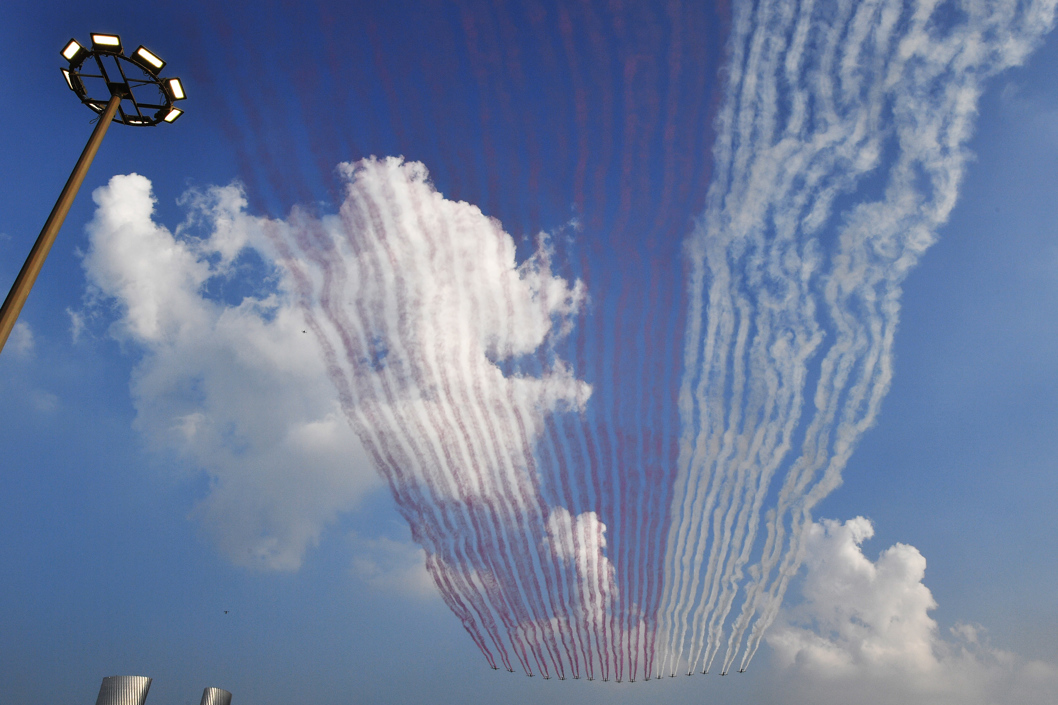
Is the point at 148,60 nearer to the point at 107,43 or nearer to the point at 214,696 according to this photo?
the point at 107,43

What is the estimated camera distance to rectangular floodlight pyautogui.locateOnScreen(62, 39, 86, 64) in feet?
32.8

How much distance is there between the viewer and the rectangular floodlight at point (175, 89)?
11.0 m

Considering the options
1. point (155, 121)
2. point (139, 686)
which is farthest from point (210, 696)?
point (155, 121)

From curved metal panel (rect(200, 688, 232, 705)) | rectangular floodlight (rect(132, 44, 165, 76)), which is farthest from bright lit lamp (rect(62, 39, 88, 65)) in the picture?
curved metal panel (rect(200, 688, 232, 705))

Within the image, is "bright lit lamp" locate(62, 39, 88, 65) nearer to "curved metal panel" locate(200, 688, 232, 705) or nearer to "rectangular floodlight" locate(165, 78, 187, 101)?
"rectangular floodlight" locate(165, 78, 187, 101)

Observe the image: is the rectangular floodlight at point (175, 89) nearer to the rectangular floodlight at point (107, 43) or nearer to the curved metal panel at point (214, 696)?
the rectangular floodlight at point (107, 43)

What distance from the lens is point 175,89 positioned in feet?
36.8

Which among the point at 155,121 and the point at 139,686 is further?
the point at 139,686

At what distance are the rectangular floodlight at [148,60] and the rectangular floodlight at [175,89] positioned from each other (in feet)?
0.97

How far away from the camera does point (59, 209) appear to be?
828 cm

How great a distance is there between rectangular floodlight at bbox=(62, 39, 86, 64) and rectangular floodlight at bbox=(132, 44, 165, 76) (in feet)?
2.73

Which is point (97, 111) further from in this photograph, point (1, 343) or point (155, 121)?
point (1, 343)

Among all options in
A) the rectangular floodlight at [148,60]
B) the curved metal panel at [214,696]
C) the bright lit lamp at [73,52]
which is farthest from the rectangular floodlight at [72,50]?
the curved metal panel at [214,696]

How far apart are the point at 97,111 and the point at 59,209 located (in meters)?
3.71
